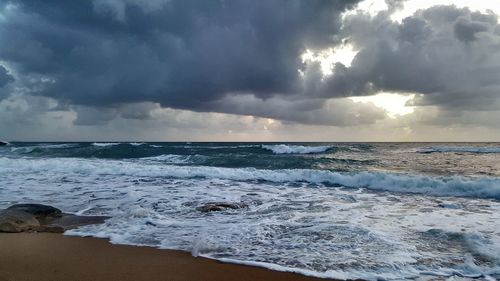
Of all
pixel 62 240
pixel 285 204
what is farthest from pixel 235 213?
pixel 62 240

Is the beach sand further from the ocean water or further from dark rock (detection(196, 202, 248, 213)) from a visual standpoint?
dark rock (detection(196, 202, 248, 213))

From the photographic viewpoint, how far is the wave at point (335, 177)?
12.7 meters

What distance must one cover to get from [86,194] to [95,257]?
23.0 feet

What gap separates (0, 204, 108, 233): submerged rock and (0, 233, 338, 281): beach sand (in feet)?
2.60

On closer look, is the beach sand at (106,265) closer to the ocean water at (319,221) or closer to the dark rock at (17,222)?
the ocean water at (319,221)

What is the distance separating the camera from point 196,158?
27.6 meters

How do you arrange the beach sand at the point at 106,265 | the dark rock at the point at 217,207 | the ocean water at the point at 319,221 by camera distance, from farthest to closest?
1. the dark rock at the point at 217,207
2. the ocean water at the point at 319,221
3. the beach sand at the point at 106,265

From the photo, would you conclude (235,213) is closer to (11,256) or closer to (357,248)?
(357,248)

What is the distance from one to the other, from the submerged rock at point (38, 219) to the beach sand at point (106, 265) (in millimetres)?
793

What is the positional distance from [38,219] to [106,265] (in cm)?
387

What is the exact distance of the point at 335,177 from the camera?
52.6ft

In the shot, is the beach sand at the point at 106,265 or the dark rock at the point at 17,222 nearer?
the beach sand at the point at 106,265

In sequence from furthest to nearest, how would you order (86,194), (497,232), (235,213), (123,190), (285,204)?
(123,190), (86,194), (285,204), (235,213), (497,232)

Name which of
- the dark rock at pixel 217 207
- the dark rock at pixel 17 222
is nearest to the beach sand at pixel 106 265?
the dark rock at pixel 17 222
